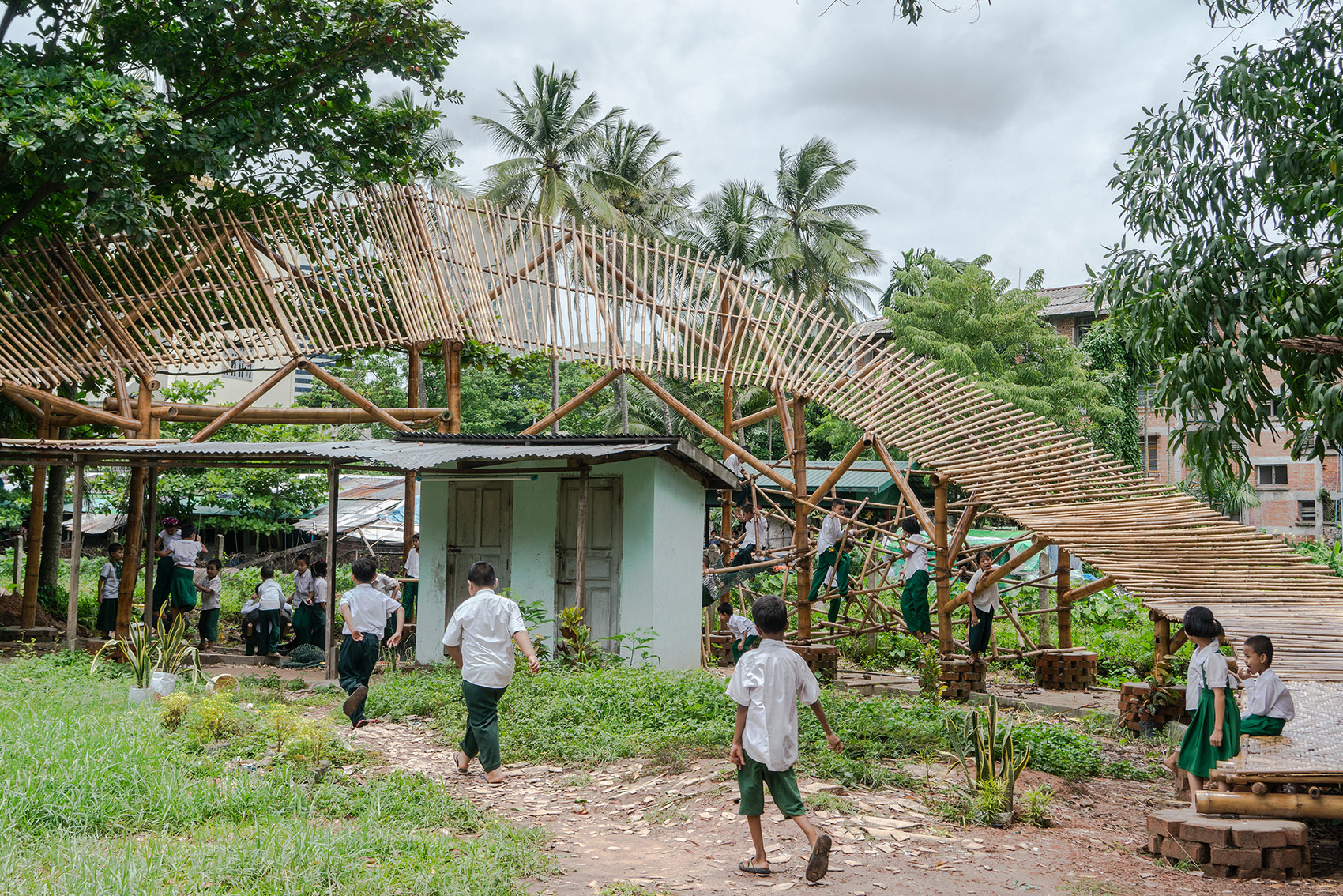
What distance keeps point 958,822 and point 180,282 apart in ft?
35.7

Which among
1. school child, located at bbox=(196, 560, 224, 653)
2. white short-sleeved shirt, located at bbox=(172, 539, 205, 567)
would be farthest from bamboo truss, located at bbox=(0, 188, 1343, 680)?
school child, located at bbox=(196, 560, 224, 653)

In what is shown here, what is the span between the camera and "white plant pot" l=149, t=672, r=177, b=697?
27.1ft

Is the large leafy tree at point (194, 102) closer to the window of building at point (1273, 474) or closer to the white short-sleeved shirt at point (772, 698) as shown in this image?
the white short-sleeved shirt at point (772, 698)

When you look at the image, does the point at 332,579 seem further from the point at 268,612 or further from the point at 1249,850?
the point at 1249,850

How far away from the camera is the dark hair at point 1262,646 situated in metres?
5.86

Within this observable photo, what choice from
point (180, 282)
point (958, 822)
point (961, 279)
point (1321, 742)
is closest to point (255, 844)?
point (958, 822)

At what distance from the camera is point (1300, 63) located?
24.2 feet

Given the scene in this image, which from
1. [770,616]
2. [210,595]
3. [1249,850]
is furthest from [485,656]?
[210,595]

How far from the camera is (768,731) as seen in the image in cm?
494

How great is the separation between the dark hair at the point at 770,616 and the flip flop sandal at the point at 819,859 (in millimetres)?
969

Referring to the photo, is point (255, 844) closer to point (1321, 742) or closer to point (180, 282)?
point (1321, 742)

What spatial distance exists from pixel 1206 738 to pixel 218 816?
5.50m

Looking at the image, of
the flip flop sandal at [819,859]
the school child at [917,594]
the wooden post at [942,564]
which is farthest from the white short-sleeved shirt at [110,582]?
the flip flop sandal at [819,859]

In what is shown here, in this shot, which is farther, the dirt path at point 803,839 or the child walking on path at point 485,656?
the child walking on path at point 485,656
